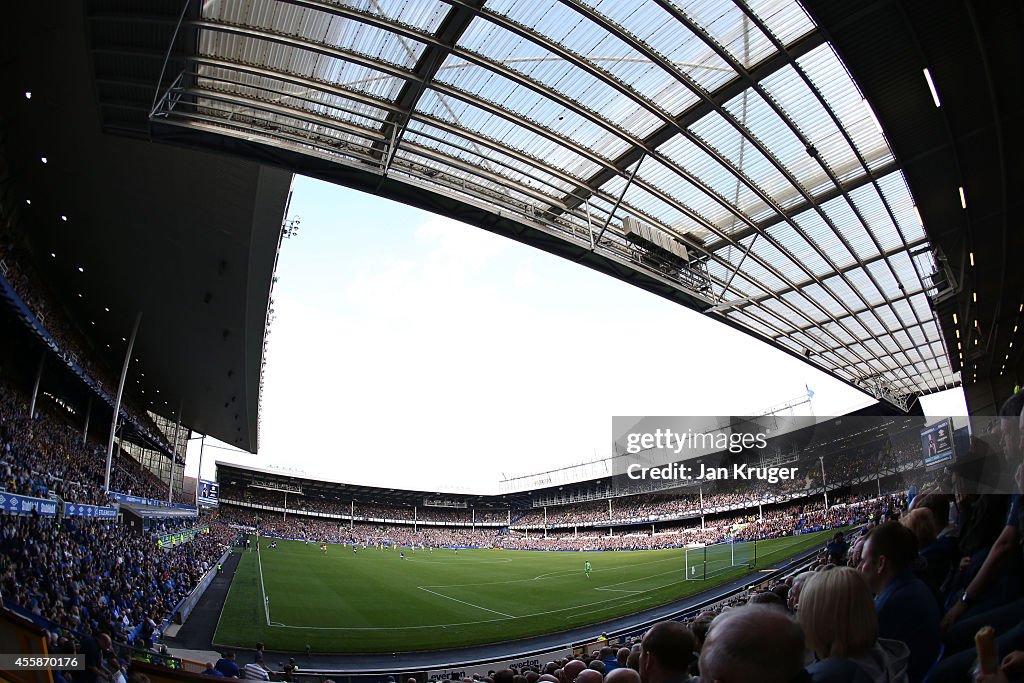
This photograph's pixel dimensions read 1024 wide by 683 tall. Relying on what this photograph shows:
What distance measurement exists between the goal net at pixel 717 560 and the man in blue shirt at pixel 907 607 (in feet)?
93.9

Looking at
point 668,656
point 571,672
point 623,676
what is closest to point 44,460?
point 571,672

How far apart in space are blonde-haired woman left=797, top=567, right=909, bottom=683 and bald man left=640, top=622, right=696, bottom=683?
568 millimetres

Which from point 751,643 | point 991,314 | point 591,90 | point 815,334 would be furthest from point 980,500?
point 815,334

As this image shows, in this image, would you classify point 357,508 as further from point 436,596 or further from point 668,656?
point 668,656

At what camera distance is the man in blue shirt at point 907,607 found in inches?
91.0

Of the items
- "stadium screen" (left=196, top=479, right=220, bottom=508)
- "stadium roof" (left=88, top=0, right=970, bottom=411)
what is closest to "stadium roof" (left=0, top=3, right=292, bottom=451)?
"stadium roof" (left=88, top=0, right=970, bottom=411)

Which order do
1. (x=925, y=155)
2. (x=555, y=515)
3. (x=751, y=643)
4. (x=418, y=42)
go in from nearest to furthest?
(x=751, y=643), (x=418, y=42), (x=925, y=155), (x=555, y=515)

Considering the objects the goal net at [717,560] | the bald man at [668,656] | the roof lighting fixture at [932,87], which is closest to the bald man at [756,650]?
the bald man at [668,656]

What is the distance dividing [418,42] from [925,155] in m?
10.6

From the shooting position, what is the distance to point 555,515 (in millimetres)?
84438

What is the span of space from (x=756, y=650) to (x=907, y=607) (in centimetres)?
130

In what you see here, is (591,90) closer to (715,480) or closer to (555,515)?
(715,480)

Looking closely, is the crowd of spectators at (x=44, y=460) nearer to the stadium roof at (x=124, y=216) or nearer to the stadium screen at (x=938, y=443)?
the stadium roof at (x=124, y=216)

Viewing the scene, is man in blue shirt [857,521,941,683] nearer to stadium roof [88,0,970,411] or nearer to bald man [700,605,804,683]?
bald man [700,605,804,683]
